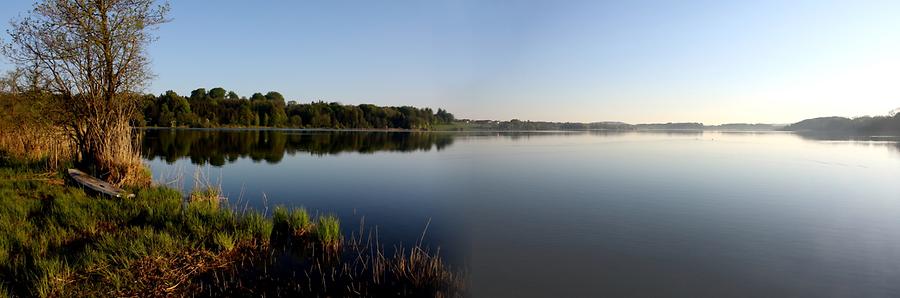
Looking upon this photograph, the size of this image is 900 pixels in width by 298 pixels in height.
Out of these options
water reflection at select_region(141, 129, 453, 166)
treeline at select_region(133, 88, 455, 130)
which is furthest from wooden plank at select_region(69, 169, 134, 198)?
treeline at select_region(133, 88, 455, 130)

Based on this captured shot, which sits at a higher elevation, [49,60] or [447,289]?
[49,60]

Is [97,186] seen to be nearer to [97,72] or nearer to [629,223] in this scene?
[97,72]

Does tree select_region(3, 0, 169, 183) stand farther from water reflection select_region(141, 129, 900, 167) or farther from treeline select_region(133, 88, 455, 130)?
treeline select_region(133, 88, 455, 130)

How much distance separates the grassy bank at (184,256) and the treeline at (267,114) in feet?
210

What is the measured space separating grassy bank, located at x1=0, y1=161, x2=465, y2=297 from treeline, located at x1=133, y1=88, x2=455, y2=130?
6391 cm

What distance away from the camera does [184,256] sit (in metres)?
4.92

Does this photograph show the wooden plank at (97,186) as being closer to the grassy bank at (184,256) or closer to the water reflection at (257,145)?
the grassy bank at (184,256)

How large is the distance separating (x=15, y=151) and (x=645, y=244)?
50.4 ft

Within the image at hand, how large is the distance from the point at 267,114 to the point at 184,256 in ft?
273

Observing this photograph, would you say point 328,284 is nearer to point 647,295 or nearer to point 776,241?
point 647,295

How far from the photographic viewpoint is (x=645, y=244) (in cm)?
630

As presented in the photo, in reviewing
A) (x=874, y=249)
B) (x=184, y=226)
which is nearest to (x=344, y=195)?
(x=184, y=226)

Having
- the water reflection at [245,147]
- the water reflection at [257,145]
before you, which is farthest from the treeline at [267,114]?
the water reflection at [245,147]

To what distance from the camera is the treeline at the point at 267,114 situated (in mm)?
67875
